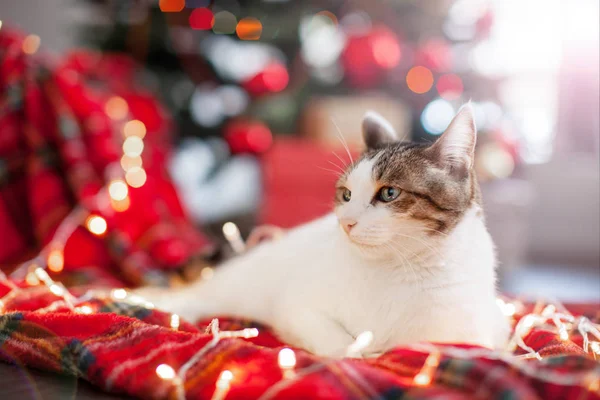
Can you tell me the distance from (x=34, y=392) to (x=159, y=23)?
2403 millimetres

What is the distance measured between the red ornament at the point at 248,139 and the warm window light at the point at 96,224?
1088 mm

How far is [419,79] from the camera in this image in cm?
276

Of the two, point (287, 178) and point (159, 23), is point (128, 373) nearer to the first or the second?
point (287, 178)

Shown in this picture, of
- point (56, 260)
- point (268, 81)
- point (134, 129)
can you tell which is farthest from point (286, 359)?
point (268, 81)

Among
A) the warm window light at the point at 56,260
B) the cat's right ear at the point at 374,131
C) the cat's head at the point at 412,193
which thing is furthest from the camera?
the warm window light at the point at 56,260

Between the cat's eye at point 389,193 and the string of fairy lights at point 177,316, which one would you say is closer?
the string of fairy lights at point 177,316

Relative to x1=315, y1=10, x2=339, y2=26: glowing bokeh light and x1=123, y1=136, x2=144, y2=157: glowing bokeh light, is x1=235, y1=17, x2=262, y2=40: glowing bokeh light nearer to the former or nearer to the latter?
x1=315, y1=10, x2=339, y2=26: glowing bokeh light

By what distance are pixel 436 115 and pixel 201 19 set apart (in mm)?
1351

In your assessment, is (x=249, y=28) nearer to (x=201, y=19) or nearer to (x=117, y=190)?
(x=201, y=19)

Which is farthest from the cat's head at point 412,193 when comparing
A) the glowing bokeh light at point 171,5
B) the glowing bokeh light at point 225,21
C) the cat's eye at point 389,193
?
the glowing bokeh light at point 171,5

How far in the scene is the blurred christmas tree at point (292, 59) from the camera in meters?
2.69

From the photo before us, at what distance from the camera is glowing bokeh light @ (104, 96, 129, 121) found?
188cm

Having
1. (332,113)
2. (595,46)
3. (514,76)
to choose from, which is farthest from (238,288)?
(595,46)

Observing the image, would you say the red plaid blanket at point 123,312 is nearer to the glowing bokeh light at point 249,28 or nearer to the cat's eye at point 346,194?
the cat's eye at point 346,194
